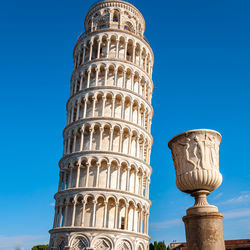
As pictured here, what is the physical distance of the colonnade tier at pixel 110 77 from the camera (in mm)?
35406

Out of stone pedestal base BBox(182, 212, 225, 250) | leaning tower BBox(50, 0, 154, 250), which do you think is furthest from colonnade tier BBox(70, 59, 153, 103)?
stone pedestal base BBox(182, 212, 225, 250)

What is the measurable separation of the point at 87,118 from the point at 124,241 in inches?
518

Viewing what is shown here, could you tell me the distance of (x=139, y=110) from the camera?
35625 millimetres

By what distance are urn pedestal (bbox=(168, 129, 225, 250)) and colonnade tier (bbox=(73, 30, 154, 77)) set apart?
29352 millimetres

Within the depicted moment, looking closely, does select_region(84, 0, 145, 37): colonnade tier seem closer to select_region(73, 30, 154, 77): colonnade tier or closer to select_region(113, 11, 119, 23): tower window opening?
select_region(113, 11, 119, 23): tower window opening

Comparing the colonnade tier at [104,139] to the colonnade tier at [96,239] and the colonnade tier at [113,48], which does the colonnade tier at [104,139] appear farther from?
the colonnade tier at [113,48]

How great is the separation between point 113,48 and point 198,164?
105ft

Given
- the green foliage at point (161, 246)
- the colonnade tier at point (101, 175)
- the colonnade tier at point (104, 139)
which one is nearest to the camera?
the colonnade tier at point (101, 175)

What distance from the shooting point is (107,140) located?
1293 inches

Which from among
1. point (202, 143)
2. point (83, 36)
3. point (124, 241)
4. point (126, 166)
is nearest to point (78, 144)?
point (126, 166)

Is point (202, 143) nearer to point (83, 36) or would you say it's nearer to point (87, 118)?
point (87, 118)

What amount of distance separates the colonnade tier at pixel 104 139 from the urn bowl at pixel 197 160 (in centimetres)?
2389

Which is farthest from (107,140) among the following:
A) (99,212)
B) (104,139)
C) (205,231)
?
(205,231)

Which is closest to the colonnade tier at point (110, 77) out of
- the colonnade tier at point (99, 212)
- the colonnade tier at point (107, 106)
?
the colonnade tier at point (107, 106)
